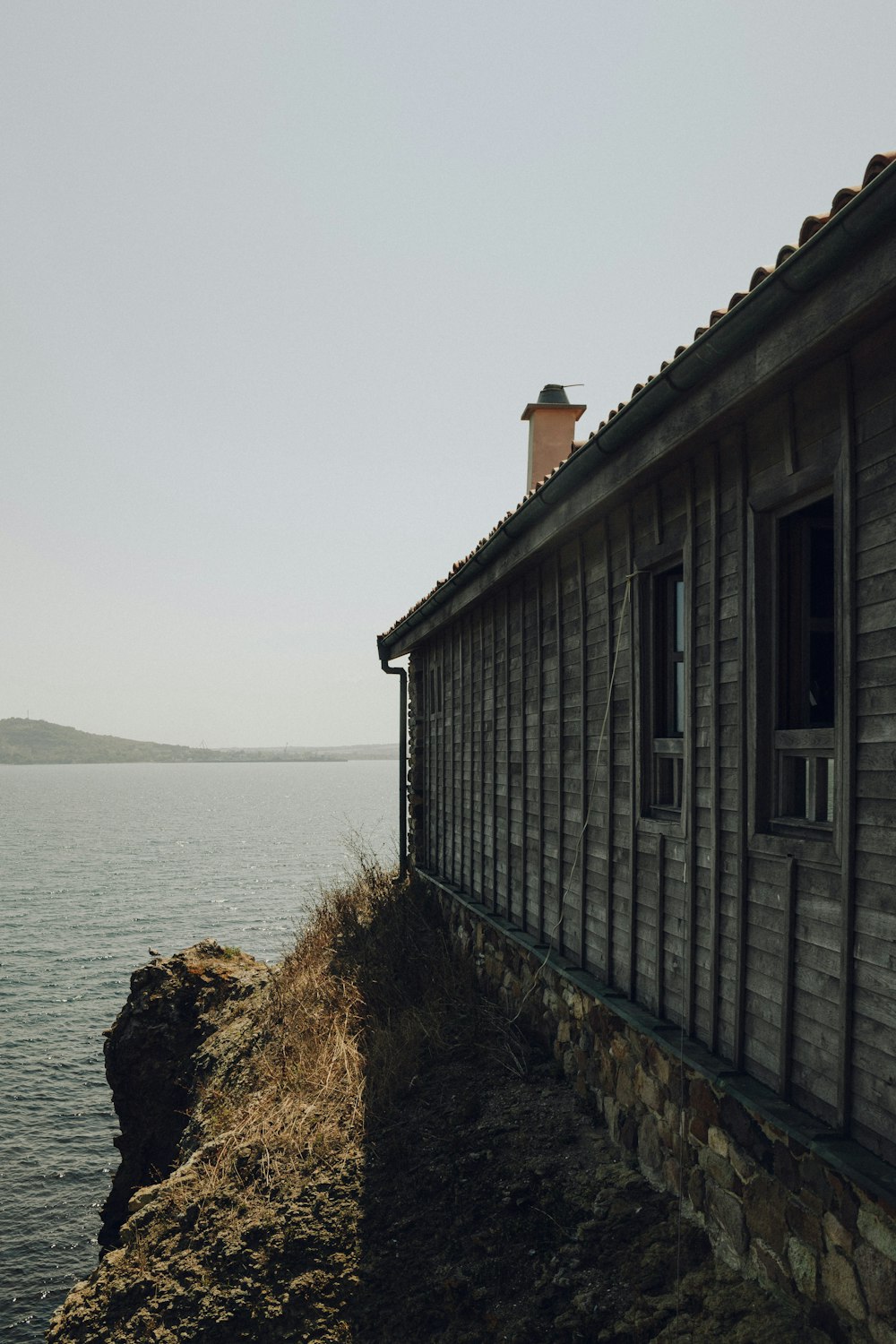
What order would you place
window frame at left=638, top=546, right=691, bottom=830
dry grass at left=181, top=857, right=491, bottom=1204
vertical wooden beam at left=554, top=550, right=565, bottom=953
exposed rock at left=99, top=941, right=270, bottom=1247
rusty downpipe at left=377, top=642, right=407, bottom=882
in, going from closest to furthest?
1. window frame at left=638, top=546, right=691, bottom=830
2. dry grass at left=181, top=857, right=491, bottom=1204
3. vertical wooden beam at left=554, top=550, right=565, bottom=953
4. exposed rock at left=99, top=941, right=270, bottom=1247
5. rusty downpipe at left=377, top=642, right=407, bottom=882

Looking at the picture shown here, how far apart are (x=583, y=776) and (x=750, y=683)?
8.48 feet

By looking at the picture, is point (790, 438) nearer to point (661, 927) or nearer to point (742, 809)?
point (742, 809)

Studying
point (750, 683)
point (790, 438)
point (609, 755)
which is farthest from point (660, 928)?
point (790, 438)

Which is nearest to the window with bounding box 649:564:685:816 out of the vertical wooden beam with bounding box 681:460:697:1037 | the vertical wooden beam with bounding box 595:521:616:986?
the vertical wooden beam with bounding box 681:460:697:1037

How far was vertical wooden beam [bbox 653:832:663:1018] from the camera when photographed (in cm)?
564

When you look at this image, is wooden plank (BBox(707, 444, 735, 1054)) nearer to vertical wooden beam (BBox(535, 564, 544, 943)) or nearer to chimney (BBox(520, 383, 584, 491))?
vertical wooden beam (BBox(535, 564, 544, 943))

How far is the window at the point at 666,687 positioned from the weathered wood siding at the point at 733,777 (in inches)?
4.2

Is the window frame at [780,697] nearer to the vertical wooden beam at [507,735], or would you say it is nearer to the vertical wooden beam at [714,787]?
the vertical wooden beam at [714,787]

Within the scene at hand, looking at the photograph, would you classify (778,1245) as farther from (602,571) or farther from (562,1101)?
(602,571)

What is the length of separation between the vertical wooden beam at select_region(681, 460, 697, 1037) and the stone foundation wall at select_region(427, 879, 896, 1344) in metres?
0.36

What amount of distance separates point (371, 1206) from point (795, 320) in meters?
5.99

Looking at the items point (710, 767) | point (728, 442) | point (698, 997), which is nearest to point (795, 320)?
point (728, 442)

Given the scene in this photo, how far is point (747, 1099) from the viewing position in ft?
14.4

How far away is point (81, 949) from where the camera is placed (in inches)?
1037
